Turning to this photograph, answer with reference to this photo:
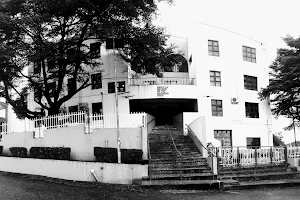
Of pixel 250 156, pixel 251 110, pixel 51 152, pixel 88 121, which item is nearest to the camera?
pixel 88 121

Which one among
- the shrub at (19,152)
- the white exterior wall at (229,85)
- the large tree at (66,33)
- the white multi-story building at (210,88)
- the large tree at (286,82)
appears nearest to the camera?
the shrub at (19,152)

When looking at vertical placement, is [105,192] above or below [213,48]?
below

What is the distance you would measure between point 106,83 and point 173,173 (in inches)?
457

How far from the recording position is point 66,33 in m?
18.1

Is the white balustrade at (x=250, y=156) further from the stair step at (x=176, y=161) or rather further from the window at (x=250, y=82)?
the window at (x=250, y=82)

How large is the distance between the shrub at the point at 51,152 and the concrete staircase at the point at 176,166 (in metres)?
4.04

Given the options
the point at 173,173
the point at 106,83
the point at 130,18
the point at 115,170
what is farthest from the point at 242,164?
the point at 106,83

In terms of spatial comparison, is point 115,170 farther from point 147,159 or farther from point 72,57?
point 72,57

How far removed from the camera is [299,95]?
24141 mm

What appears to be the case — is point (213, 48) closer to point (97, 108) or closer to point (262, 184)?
point (97, 108)

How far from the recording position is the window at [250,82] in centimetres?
2501

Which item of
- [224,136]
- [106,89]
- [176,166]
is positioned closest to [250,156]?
Result: [176,166]

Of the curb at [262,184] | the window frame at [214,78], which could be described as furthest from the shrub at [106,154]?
the window frame at [214,78]

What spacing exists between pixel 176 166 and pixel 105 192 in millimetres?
4121
